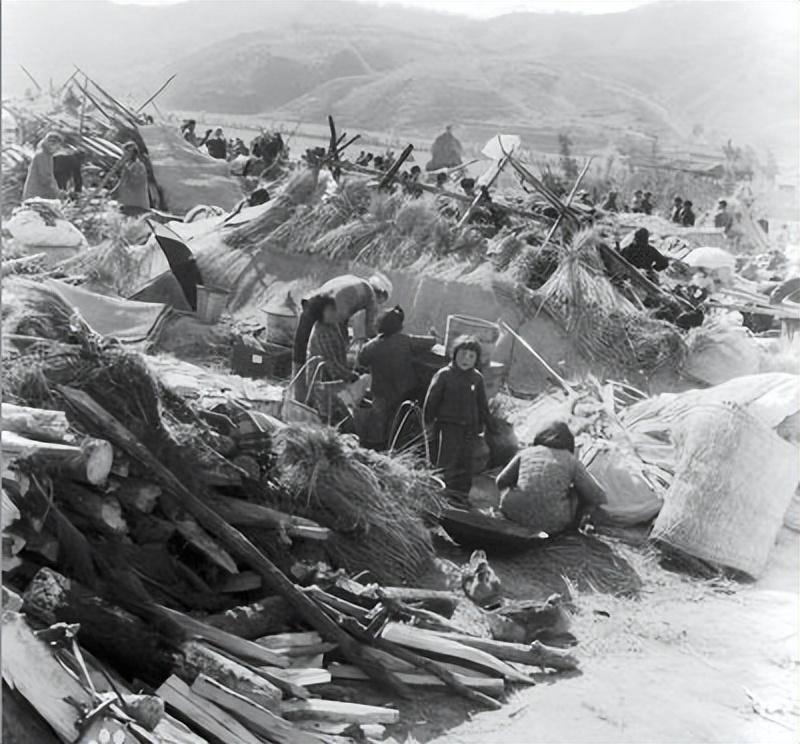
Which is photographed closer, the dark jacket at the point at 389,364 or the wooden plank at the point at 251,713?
the wooden plank at the point at 251,713

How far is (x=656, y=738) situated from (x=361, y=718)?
1.29 meters

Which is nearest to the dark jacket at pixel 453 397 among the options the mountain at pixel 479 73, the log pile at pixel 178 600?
the log pile at pixel 178 600

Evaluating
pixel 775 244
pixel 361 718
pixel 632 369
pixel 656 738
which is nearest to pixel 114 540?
pixel 361 718

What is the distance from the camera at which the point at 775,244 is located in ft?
69.4

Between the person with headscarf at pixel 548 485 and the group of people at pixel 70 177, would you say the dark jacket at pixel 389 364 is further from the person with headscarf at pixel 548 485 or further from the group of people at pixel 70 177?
the group of people at pixel 70 177

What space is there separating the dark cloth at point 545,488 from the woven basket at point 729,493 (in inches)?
21.0

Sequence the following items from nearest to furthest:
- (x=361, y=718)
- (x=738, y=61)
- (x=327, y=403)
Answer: (x=361, y=718) < (x=327, y=403) < (x=738, y=61)

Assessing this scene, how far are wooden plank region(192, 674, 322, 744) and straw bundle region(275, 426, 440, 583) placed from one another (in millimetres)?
1398

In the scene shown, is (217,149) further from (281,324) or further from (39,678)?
(39,678)

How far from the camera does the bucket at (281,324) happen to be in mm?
8164

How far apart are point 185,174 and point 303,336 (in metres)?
9.16

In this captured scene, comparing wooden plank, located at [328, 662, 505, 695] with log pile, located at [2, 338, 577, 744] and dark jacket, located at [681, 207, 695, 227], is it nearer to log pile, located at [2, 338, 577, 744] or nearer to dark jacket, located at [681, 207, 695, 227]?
log pile, located at [2, 338, 577, 744]

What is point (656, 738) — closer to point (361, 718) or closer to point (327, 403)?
point (361, 718)

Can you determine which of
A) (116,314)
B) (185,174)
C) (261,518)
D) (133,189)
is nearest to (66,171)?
(133,189)
